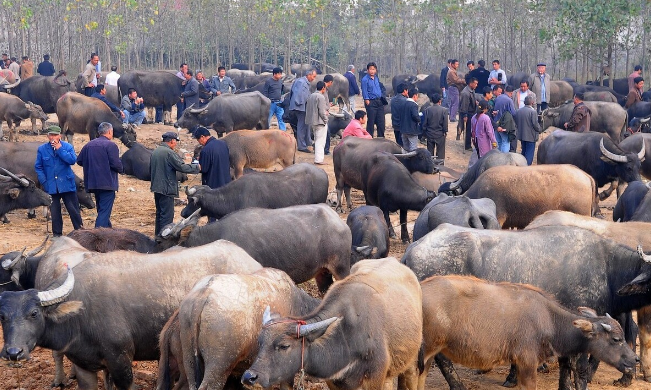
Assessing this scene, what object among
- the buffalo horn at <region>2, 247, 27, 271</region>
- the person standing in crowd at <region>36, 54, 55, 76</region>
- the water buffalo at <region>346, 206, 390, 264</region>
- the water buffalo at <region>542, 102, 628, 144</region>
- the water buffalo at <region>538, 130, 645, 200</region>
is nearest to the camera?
the buffalo horn at <region>2, 247, 27, 271</region>

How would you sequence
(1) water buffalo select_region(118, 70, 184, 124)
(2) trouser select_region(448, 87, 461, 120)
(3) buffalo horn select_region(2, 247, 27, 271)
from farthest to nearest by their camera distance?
(1) water buffalo select_region(118, 70, 184, 124) → (2) trouser select_region(448, 87, 461, 120) → (3) buffalo horn select_region(2, 247, 27, 271)

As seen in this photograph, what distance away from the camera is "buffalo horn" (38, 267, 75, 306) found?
6996 millimetres

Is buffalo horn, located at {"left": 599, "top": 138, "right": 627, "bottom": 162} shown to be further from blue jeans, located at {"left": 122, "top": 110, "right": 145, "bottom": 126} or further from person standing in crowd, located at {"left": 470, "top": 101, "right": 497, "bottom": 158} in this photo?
blue jeans, located at {"left": 122, "top": 110, "right": 145, "bottom": 126}

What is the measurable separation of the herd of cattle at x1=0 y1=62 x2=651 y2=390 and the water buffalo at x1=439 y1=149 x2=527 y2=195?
1.16 meters

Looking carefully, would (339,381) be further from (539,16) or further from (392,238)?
(539,16)

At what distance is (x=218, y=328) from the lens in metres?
6.61

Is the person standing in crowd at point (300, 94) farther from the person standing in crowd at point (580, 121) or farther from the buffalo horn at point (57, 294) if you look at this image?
the buffalo horn at point (57, 294)

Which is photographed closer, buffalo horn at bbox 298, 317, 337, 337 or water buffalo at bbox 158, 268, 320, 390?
buffalo horn at bbox 298, 317, 337, 337

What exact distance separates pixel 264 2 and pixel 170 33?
23.8ft

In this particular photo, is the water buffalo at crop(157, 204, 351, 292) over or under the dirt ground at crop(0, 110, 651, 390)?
over

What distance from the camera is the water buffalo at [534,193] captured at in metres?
12.2

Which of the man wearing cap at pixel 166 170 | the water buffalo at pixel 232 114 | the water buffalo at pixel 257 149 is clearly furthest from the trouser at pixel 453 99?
the man wearing cap at pixel 166 170

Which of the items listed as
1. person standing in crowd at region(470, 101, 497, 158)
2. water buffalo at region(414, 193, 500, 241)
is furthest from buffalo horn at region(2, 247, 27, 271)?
person standing in crowd at region(470, 101, 497, 158)

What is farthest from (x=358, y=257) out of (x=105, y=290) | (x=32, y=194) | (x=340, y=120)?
(x=340, y=120)
